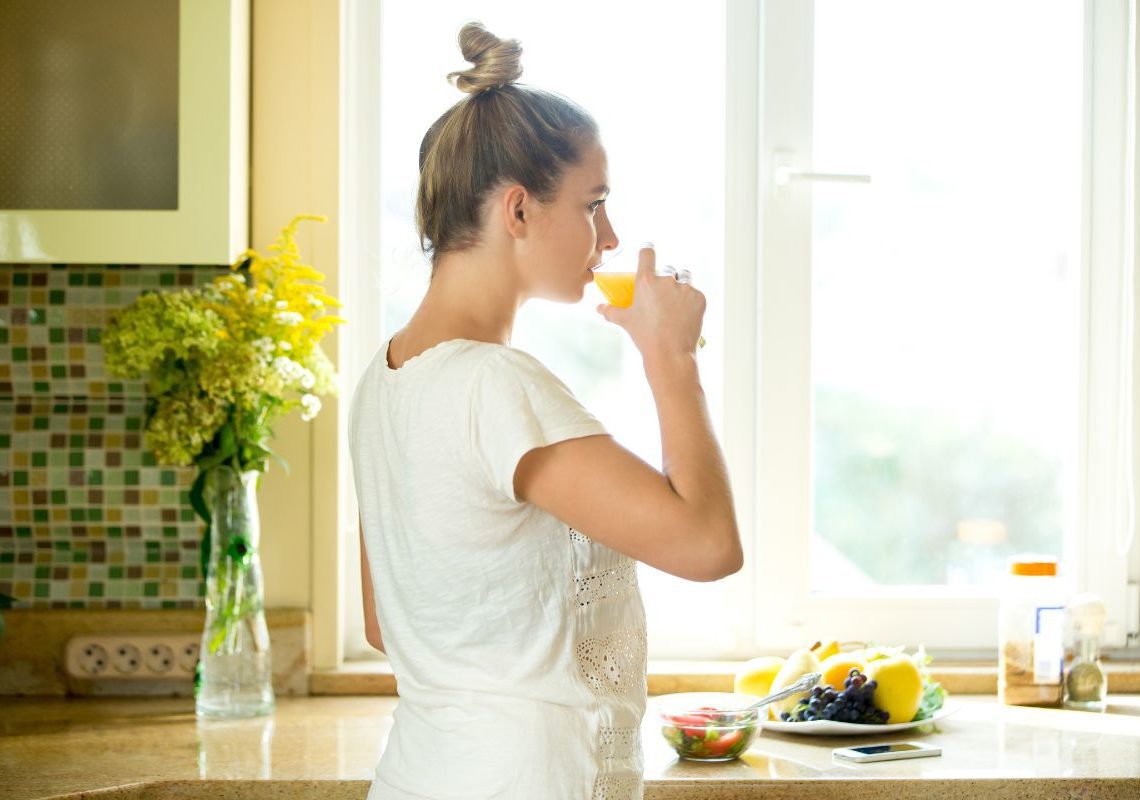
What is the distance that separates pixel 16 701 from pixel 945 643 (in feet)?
Answer: 4.92

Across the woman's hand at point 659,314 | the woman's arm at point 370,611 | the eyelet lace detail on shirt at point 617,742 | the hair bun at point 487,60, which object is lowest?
the eyelet lace detail on shirt at point 617,742

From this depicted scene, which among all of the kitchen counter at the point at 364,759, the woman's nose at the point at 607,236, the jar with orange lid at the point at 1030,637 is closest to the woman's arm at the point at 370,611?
the kitchen counter at the point at 364,759

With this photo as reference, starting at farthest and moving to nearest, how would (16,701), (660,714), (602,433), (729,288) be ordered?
1. (729,288)
2. (16,701)
3. (660,714)
4. (602,433)

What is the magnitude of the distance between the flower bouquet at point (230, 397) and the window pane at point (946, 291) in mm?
881

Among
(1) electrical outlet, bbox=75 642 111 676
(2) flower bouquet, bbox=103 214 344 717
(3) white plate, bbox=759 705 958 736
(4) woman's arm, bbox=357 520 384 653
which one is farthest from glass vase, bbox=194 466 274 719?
(3) white plate, bbox=759 705 958 736

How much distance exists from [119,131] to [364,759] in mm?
946

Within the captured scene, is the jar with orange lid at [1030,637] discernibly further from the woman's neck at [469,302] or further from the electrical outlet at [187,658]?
the electrical outlet at [187,658]

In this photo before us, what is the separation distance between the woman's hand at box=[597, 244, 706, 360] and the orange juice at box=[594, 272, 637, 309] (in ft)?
0.33

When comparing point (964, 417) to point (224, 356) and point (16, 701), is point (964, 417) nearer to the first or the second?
point (224, 356)

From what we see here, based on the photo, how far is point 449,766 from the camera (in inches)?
42.0

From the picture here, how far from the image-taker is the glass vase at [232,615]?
1.86 m

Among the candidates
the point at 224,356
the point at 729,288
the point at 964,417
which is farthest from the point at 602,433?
the point at 964,417

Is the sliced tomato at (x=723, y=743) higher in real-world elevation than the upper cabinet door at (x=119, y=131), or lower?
lower

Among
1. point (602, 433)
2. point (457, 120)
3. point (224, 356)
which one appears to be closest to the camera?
point (602, 433)
